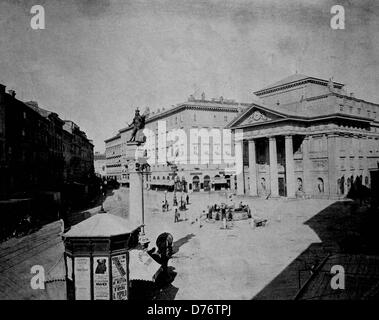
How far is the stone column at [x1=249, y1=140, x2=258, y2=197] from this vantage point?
1572 inches

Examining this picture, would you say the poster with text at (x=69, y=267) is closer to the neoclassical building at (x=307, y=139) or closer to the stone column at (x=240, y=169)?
the neoclassical building at (x=307, y=139)

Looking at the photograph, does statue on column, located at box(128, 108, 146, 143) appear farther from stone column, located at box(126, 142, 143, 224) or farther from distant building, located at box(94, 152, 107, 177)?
distant building, located at box(94, 152, 107, 177)

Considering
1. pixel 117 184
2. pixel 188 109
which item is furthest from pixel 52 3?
pixel 117 184

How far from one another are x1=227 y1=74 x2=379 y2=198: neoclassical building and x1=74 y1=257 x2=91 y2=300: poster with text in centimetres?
2886

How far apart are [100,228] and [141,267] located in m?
1.86

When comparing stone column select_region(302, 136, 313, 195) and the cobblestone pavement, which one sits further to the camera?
stone column select_region(302, 136, 313, 195)

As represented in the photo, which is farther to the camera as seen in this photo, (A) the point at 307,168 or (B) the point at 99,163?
(B) the point at 99,163

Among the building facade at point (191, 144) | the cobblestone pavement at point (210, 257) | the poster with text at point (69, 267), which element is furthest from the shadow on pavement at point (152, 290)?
the building facade at point (191, 144)

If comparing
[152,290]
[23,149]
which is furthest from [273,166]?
[152,290]

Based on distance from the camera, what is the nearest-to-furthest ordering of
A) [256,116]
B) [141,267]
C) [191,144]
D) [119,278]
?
[119,278] < [141,267] < [256,116] < [191,144]

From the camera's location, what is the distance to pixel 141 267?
26.6ft

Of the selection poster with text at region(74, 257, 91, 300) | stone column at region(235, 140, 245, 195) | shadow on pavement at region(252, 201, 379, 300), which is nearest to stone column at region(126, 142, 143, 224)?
poster with text at region(74, 257, 91, 300)

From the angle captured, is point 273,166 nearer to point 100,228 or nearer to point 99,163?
point 100,228

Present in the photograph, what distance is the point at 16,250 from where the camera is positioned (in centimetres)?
1411
